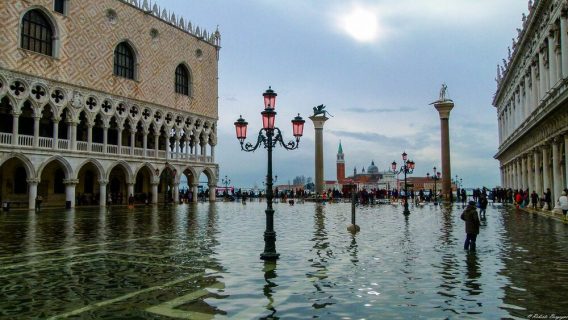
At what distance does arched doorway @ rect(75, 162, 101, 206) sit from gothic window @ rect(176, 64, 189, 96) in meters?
10.7

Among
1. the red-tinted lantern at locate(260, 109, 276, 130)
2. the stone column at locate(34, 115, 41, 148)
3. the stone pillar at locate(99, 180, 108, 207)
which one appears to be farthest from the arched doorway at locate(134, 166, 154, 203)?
the red-tinted lantern at locate(260, 109, 276, 130)

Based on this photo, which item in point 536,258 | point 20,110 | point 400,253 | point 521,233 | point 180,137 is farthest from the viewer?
point 180,137

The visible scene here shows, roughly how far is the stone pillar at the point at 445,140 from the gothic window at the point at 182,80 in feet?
72.3

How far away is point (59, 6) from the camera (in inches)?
1270

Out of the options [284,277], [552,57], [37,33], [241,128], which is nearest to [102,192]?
[37,33]

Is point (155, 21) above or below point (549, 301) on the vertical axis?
above

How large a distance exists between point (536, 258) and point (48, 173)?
32.7 meters

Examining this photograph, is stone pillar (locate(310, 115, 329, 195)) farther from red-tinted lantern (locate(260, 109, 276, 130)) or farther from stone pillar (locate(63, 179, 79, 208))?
red-tinted lantern (locate(260, 109, 276, 130))

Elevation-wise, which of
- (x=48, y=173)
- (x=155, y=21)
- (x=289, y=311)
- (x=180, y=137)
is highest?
(x=155, y=21)

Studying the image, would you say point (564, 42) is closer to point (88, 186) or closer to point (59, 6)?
point (59, 6)

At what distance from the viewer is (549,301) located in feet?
18.6

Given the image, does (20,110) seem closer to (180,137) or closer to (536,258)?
(180,137)

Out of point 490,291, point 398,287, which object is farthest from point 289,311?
point 490,291

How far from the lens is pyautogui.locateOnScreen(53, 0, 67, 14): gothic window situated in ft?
105
